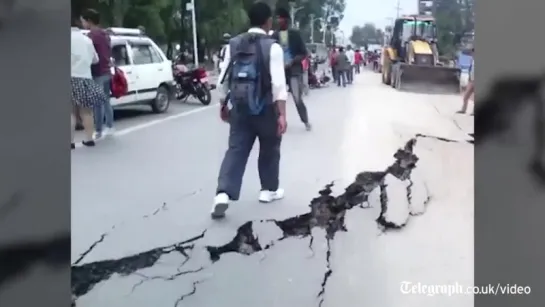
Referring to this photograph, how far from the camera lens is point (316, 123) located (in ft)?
7.22

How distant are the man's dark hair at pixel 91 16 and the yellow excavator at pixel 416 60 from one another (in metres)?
0.84

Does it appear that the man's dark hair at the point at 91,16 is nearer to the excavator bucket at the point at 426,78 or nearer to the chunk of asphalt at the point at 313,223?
the chunk of asphalt at the point at 313,223

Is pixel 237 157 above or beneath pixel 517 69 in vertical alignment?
beneath

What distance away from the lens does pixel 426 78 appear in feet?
7.24

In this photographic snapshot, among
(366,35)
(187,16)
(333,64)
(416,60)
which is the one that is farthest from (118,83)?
(416,60)

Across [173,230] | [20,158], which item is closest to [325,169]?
[173,230]

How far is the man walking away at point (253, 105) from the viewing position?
2.12 m

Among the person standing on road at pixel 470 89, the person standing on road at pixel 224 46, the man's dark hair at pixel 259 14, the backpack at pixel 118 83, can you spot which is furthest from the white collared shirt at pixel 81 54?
the person standing on road at pixel 470 89

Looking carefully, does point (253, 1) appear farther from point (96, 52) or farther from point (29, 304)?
point (29, 304)

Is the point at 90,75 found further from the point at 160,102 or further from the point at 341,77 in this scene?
the point at 341,77

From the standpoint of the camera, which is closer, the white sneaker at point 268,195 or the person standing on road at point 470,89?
the person standing on road at point 470,89

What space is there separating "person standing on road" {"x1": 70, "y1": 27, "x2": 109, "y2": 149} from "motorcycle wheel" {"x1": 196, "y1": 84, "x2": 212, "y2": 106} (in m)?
0.28

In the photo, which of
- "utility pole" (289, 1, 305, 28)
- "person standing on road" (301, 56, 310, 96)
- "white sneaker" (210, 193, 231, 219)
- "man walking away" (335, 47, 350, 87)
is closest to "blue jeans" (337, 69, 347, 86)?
"man walking away" (335, 47, 350, 87)

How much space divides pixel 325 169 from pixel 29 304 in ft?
3.04
